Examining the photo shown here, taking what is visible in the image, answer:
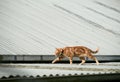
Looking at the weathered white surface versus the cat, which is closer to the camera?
the weathered white surface

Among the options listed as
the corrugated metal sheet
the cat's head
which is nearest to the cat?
the cat's head

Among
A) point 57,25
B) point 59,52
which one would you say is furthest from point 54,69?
point 57,25

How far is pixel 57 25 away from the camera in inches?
68.6

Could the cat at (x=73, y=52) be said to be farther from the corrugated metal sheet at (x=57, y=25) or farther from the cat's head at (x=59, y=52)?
the corrugated metal sheet at (x=57, y=25)

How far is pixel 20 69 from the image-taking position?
128 cm

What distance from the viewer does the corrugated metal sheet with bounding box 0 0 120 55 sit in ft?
5.12

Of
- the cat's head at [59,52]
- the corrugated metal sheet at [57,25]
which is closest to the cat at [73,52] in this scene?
the cat's head at [59,52]

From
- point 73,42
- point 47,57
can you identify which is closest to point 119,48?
point 73,42

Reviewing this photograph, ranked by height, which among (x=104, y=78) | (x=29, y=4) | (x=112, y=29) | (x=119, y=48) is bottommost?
(x=104, y=78)

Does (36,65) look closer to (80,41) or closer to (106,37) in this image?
(80,41)

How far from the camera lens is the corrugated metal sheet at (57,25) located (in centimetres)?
156

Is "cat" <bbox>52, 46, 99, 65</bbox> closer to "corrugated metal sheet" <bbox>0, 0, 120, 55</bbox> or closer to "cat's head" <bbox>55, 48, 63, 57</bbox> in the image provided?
"cat's head" <bbox>55, 48, 63, 57</bbox>

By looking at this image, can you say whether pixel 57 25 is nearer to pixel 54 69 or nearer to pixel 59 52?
pixel 59 52

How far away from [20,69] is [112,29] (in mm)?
715
